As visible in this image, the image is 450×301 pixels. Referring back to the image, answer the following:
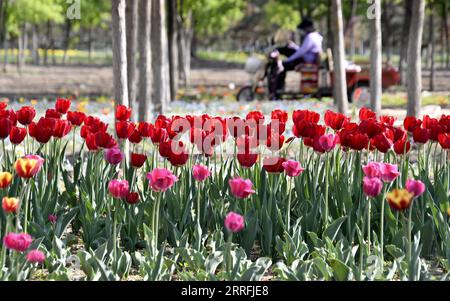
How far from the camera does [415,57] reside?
12.8 metres

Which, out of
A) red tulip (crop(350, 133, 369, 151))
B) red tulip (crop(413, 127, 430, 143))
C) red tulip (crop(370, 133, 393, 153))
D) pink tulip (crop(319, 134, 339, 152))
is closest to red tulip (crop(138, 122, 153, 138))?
pink tulip (crop(319, 134, 339, 152))

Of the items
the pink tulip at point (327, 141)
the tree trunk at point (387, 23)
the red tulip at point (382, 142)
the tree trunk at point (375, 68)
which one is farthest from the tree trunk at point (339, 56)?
the tree trunk at point (387, 23)

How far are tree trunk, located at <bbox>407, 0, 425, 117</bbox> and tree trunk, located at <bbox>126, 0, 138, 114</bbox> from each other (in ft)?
12.5

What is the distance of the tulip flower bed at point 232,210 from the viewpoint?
5144 mm

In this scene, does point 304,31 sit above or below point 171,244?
above

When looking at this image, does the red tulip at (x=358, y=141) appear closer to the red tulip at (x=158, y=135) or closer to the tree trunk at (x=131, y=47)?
the red tulip at (x=158, y=135)

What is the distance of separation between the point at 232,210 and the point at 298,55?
15345 millimetres

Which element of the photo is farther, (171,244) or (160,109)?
(160,109)

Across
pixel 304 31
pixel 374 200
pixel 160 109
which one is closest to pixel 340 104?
pixel 160 109

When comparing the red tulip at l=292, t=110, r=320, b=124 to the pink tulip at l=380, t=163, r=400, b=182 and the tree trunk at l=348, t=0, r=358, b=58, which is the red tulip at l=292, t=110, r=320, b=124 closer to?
the pink tulip at l=380, t=163, r=400, b=182

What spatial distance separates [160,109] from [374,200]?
10.3m

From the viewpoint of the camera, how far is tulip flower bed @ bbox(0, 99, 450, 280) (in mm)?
5144
